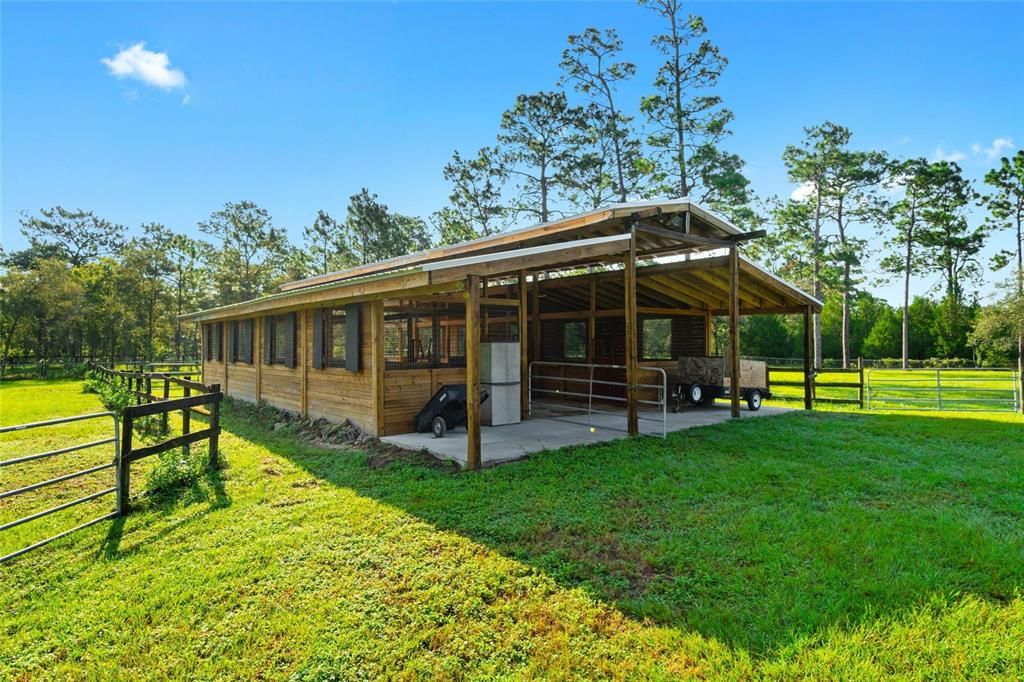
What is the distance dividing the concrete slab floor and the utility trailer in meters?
0.33

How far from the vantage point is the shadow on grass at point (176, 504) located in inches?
155

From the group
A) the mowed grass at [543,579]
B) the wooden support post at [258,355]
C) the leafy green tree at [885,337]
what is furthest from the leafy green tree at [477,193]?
the leafy green tree at [885,337]

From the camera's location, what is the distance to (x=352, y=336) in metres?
7.68

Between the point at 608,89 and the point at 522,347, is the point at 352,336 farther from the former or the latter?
the point at 608,89

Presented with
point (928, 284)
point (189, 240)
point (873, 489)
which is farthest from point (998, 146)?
point (189, 240)

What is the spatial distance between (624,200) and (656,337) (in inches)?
469

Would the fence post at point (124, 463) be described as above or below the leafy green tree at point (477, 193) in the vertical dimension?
below

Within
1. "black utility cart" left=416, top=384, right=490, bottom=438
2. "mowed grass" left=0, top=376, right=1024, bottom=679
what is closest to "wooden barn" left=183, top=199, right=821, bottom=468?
"black utility cart" left=416, top=384, right=490, bottom=438

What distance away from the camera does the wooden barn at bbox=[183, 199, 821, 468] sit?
675cm

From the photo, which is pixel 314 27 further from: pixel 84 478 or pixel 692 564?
pixel 692 564

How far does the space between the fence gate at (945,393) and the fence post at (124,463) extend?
42.5 feet

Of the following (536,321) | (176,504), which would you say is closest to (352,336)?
(176,504)

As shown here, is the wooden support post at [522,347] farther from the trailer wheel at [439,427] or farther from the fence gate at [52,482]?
the fence gate at [52,482]

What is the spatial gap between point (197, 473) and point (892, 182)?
32402 millimetres
